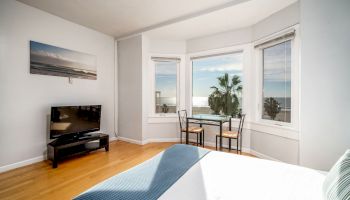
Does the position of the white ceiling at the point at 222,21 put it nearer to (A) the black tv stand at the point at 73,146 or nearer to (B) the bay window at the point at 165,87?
(B) the bay window at the point at 165,87

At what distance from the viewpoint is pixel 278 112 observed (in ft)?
9.36

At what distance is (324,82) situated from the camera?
1854mm

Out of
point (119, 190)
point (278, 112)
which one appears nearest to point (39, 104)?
point (119, 190)

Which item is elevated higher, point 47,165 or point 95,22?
point 95,22

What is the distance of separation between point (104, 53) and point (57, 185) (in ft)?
9.46

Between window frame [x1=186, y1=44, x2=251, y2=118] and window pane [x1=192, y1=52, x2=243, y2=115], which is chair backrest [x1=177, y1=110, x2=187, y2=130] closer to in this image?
window frame [x1=186, y1=44, x2=251, y2=118]

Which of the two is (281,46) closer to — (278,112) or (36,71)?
(278,112)

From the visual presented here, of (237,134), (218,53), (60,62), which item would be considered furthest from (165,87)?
(60,62)

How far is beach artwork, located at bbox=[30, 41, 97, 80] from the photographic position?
106 inches

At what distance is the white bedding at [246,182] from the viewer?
0.97 m

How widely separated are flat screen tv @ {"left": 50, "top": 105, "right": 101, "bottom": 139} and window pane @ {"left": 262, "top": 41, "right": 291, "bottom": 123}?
11.2ft

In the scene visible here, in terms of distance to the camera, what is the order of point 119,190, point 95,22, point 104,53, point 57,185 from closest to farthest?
point 119,190 < point 57,185 < point 95,22 < point 104,53

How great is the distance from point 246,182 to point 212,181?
24 centimetres

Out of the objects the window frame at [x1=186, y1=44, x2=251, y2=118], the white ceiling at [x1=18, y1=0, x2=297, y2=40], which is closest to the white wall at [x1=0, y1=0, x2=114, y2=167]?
the white ceiling at [x1=18, y1=0, x2=297, y2=40]
